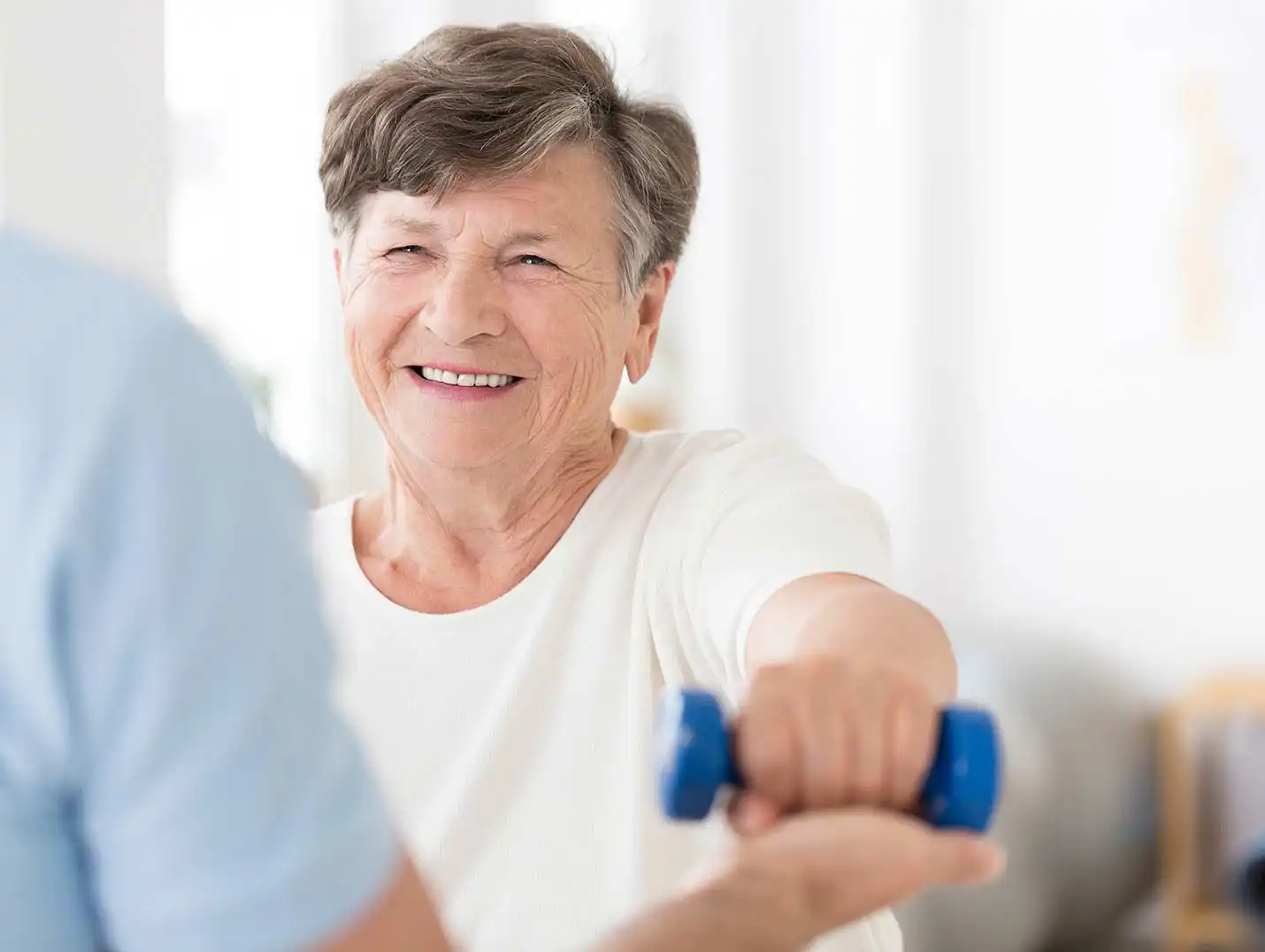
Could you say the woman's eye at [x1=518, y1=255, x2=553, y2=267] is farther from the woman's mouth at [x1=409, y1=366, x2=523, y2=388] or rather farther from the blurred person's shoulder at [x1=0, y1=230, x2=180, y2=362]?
the blurred person's shoulder at [x1=0, y1=230, x2=180, y2=362]

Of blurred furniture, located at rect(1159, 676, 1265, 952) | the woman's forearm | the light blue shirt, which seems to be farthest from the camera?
blurred furniture, located at rect(1159, 676, 1265, 952)

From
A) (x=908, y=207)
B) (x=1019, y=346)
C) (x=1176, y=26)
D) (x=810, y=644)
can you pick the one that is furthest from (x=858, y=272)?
(x=810, y=644)

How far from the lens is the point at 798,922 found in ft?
2.11

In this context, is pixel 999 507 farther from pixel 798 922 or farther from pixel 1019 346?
pixel 798 922

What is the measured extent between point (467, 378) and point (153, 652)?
3.03 feet

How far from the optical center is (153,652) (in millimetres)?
475

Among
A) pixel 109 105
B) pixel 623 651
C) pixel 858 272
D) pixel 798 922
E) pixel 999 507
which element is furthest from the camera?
pixel 858 272

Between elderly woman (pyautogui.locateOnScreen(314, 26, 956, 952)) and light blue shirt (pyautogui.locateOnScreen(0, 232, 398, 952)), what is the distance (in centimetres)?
70

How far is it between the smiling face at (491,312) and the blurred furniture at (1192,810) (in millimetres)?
2519

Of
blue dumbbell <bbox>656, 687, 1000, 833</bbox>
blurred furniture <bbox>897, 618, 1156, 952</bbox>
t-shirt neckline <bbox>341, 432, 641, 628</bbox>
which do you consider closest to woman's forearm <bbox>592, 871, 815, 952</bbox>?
blue dumbbell <bbox>656, 687, 1000, 833</bbox>

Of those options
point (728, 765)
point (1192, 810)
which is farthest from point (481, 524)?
point (1192, 810)

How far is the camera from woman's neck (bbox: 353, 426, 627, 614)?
4.72ft

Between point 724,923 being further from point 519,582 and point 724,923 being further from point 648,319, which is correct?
point 648,319

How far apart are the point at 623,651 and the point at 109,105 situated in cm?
88
